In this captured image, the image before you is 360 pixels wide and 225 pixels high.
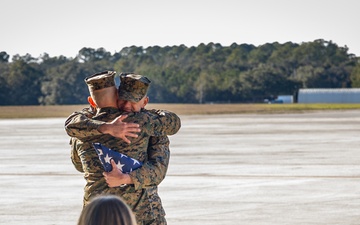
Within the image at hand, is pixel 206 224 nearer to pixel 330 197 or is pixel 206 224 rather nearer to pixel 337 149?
pixel 330 197

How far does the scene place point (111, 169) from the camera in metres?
7.16

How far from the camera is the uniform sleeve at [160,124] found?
24.1 feet

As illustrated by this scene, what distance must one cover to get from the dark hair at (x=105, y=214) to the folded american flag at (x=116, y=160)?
1.98 m

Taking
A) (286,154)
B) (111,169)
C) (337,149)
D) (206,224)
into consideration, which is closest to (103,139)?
(111,169)

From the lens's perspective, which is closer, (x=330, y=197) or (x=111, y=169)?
(x=111, y=169)

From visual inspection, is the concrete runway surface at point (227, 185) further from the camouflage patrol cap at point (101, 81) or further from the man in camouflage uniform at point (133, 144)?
the camouflage patrol cap at point (101, 81)

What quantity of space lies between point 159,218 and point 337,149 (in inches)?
1003

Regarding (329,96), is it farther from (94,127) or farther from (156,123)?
(94,127)

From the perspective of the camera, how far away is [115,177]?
7.09 m

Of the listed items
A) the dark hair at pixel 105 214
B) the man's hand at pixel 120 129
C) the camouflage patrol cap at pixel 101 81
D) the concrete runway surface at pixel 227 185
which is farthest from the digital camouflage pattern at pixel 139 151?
the concrete runway surface at pixel 227 185

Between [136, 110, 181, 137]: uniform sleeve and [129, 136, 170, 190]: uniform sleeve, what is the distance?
4.0 inches

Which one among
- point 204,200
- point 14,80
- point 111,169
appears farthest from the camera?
point 14,80

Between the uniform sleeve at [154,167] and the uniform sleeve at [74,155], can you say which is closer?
the uniform sleeve at [154,167]

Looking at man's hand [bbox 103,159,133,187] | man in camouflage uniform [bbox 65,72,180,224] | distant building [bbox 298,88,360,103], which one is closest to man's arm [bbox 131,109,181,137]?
man in camouflage uniform [bbox 65,72,180,224]
